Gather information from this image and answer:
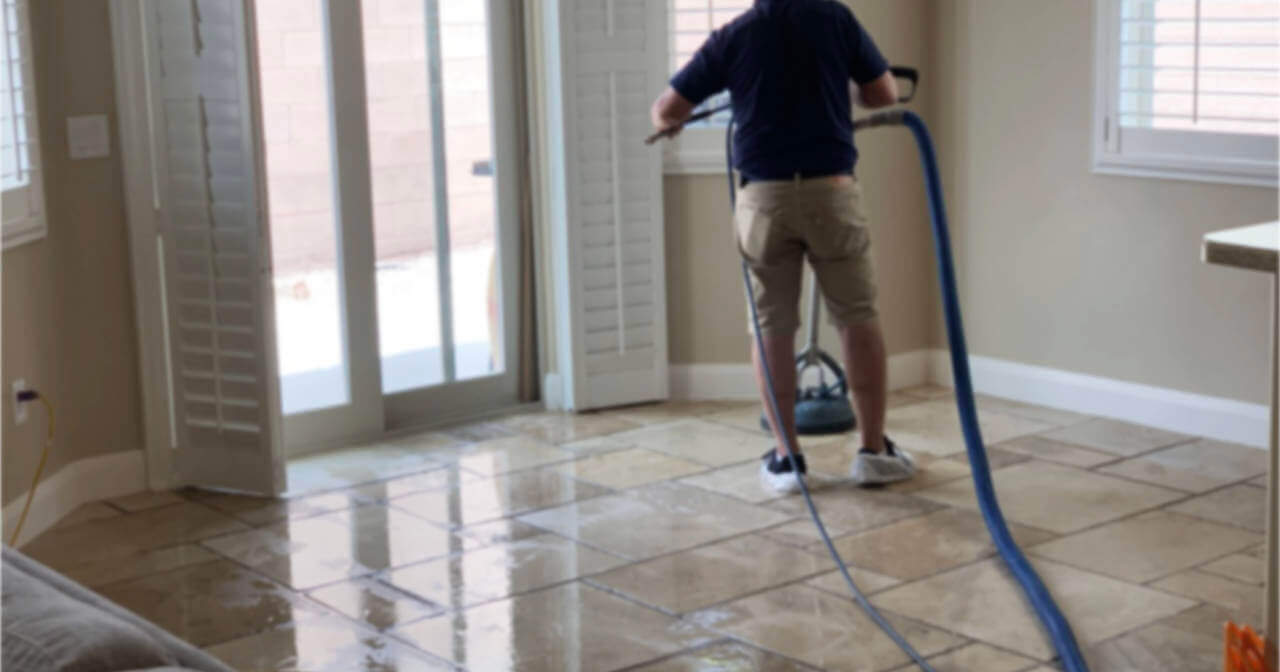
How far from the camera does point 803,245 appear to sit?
4.57 metres

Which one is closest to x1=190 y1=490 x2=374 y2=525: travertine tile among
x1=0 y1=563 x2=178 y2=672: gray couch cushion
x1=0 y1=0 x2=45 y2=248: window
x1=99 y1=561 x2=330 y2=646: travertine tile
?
x1=99 y1=561 x2=330 y2=646: travertine tile

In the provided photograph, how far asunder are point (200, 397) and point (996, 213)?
286 centimetres

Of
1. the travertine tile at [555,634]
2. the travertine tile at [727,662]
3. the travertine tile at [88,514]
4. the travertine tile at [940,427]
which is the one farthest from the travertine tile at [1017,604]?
the travertine tile at [88,514]

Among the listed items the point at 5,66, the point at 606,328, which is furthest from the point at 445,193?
the point at 5,66

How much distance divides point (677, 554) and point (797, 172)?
112 cm

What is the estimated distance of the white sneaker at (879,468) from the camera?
466 cm

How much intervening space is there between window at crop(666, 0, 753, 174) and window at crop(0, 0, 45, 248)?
222 cm

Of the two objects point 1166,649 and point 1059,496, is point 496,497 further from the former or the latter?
point 1166,649

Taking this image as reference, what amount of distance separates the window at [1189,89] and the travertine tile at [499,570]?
7.78 ft

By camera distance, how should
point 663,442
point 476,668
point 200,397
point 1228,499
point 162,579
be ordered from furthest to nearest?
1. point 663,442
2. point 200,397
3. point 1228,499
4. point 162,579
5. point 476,668

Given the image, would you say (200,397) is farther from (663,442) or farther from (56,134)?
(663,442)

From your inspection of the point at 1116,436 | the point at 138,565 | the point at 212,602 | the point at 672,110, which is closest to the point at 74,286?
the point at 138,565

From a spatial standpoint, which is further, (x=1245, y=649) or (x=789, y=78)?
(x=789, y=78)

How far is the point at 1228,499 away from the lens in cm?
450
